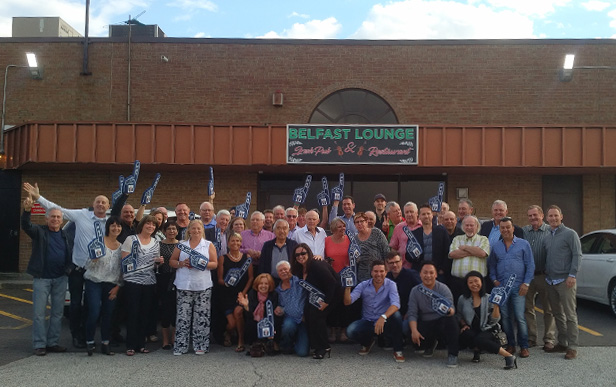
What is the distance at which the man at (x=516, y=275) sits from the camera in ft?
22.8

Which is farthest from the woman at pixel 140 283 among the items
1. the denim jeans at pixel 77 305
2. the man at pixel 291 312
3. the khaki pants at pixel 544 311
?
the khaki pants at pixel 544 311

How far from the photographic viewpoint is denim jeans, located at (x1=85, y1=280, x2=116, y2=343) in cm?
705

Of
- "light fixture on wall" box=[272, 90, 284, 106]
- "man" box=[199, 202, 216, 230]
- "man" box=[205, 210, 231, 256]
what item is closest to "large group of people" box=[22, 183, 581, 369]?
"man" box=[205, 210, 231, 256]

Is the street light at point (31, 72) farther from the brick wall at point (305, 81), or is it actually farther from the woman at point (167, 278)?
the woman at point (167, 278)

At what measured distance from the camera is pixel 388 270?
7.50 meters

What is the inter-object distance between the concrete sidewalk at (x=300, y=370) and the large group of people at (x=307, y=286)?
19 centimetres

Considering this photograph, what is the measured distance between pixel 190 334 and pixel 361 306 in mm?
2275

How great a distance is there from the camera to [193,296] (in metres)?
7.18

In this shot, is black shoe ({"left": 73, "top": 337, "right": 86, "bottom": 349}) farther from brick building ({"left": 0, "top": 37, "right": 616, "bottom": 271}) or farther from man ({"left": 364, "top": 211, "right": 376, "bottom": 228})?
brick building ({"left": 0, "top": 37, "right": 616, "bottom": 271})

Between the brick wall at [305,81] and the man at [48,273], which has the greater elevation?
the brick wall at [305,81]

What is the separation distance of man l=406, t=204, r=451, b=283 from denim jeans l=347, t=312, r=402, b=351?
941mm

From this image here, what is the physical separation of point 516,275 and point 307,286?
2.57 m

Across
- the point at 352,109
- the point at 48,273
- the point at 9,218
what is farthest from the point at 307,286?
the point at 9,218

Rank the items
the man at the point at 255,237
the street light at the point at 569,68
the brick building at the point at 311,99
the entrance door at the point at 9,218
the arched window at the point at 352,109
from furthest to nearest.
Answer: the arched window at the point at 352,109 → the entrance door at the point at 9,218 → the street light at the point at 569,68 → the brick building at the point at 311,99 → the man at the point at 255,237
